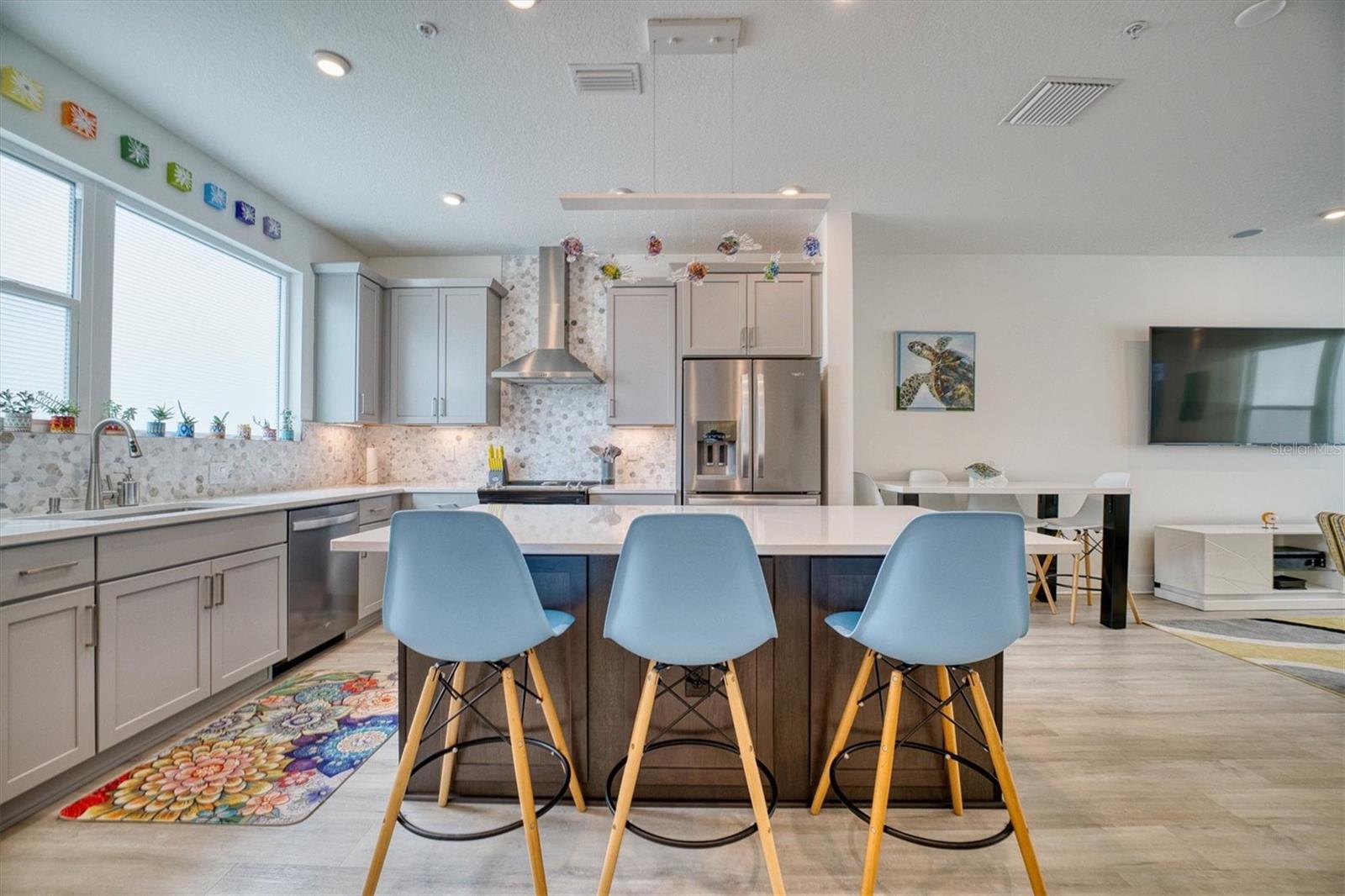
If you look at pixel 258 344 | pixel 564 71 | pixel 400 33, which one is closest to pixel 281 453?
pixel 258 344

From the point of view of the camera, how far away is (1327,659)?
3172 millimetres

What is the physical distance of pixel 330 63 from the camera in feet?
7.60

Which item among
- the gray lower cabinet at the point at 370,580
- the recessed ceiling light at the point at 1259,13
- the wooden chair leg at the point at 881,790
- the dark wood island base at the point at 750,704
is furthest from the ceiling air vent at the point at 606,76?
the gray lower cabinet at the point at 370,580

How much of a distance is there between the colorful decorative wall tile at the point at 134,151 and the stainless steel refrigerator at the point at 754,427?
119 inches

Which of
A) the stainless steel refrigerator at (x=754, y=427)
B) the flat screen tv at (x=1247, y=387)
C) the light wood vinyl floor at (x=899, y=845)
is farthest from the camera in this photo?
the flat screen tv at (x=1247, y=387)

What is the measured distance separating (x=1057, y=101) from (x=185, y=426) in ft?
14.9

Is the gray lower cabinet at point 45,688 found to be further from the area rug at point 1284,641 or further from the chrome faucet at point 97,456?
the area rug at point 1284,641

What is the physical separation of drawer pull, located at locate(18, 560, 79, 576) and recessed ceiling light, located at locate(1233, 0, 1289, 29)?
4.53m

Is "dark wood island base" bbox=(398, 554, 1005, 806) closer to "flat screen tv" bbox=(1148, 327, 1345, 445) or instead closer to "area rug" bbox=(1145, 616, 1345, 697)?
"area rug" bbox=(1145, 616, 1345, 697)

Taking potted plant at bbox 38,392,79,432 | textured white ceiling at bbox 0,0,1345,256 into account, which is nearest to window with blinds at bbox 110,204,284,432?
potted plant at bbox 38,392,79,432

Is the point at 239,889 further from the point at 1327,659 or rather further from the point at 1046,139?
the point at 1327,659

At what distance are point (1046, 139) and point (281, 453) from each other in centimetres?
489

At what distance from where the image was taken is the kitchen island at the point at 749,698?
175 cm

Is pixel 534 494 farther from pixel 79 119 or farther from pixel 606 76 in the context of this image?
pixel 79 119
